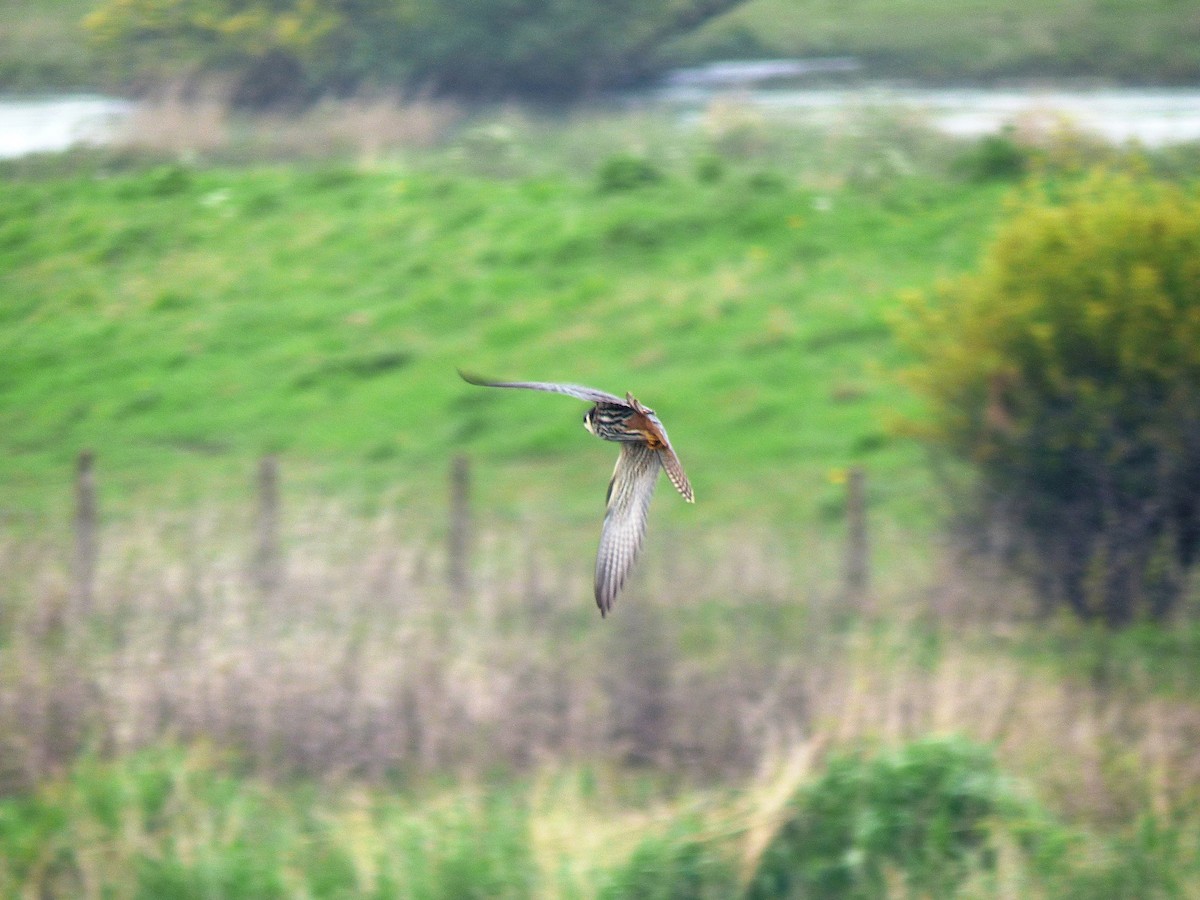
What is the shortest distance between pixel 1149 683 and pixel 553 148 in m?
13.4

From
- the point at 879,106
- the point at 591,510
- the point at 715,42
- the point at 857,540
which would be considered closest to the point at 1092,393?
the point at 857,540

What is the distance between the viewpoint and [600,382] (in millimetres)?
14336

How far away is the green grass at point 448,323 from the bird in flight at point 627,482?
8.81 m

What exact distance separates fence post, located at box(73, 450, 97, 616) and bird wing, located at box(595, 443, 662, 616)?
7.06m

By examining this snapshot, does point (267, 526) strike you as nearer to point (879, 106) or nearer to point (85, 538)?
point (85, 538)

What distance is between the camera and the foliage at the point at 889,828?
726cm

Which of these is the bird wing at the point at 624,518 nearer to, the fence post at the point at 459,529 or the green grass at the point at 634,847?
the green grass at the point at 634,847

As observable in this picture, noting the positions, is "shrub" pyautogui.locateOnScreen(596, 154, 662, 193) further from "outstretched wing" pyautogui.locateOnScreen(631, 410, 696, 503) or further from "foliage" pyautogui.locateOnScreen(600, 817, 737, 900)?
"outstretched wing" pyautogui.locateOnScreen(631, 410, 696, 503)

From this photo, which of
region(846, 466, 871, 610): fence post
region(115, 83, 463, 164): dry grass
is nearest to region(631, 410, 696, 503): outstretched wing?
region(846, 466, 871, 610): fence post

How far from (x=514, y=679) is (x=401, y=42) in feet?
46.4

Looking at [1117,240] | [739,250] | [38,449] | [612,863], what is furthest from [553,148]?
[612,863]

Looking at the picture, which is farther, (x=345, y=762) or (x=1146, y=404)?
(x=1146, y=404)

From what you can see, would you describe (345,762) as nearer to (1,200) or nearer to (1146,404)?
(1146,404)

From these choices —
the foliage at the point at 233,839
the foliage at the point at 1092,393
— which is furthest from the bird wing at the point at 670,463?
the foliage at the point at 1092,393
